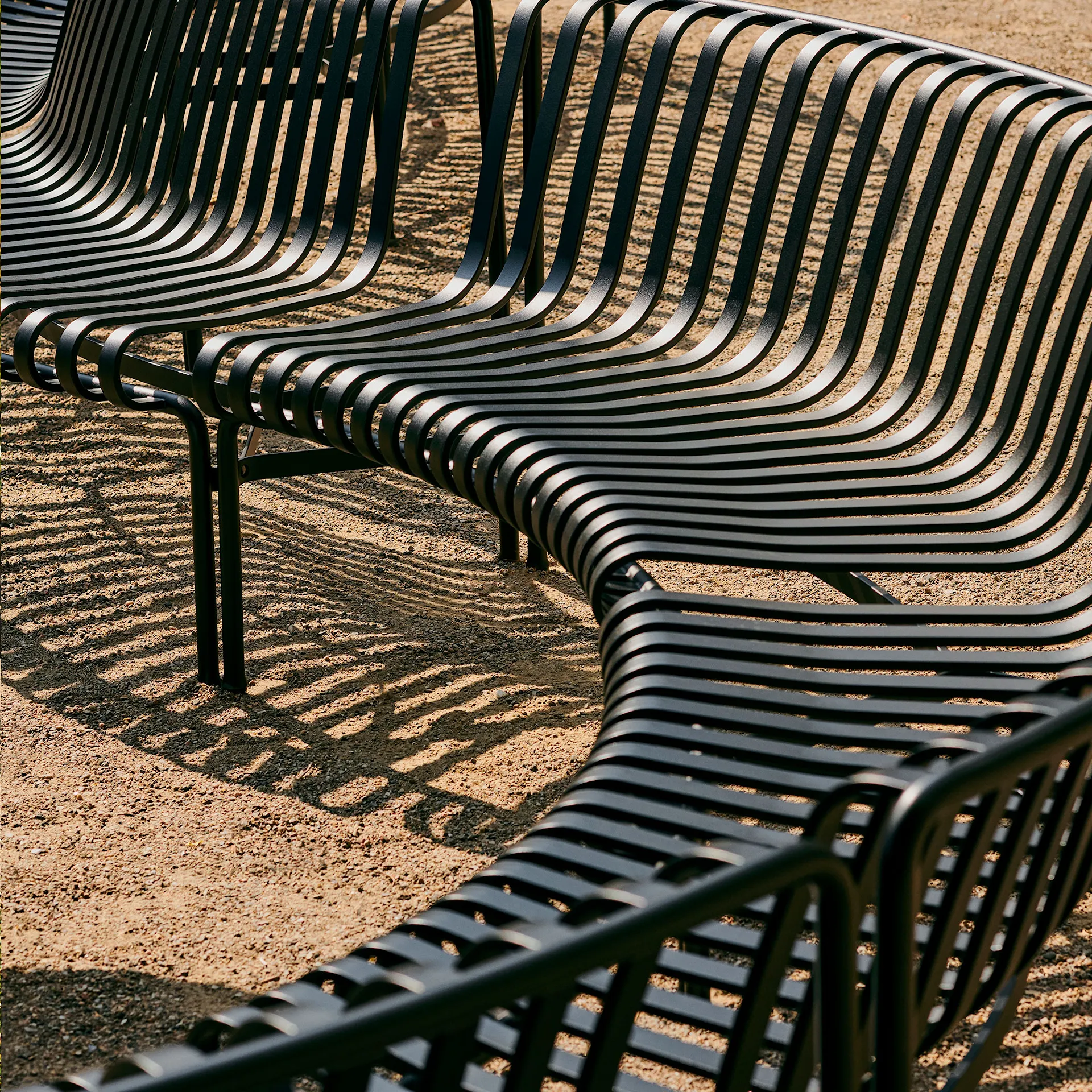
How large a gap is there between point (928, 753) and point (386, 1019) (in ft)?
3.43

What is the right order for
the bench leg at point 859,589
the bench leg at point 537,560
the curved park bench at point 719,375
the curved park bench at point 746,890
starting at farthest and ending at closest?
the bench leg at point 537,560, the bench leg at point 859,589, the curved park bench at point 719,375, the curved park bench at point 746,890

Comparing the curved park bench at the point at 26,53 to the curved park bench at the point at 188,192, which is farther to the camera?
the curved park bench at the point at 26,53

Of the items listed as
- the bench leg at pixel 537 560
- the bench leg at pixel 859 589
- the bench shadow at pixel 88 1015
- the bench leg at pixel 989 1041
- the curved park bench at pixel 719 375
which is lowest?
the bench shadow at pixel 88 1015

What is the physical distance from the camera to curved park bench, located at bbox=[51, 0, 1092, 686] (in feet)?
9.27

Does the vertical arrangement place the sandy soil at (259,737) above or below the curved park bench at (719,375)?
below

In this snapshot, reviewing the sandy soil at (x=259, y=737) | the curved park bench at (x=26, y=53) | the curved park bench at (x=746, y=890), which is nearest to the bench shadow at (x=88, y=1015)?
the sandy soil at (x=259, y=737)

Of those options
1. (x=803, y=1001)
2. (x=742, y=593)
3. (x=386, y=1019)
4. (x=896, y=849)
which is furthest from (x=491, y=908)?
(x=742, y=593)

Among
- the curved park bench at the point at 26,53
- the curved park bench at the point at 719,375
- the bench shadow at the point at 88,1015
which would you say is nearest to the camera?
the bench shadow at the point at 88,1015

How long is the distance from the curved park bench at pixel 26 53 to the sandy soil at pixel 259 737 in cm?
100

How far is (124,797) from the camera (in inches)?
135

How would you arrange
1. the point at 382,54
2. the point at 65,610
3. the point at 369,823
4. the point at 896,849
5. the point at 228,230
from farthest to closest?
the point at 228,230
the point at 65,610
the point at 382,54
the point at 369,823
the point at 896,849

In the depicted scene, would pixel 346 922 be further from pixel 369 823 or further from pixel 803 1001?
pixel 803 1001

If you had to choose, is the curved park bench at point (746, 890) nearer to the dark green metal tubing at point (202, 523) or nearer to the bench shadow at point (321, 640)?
the bench shadow at point (321, 640)

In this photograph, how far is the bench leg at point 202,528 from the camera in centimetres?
355
